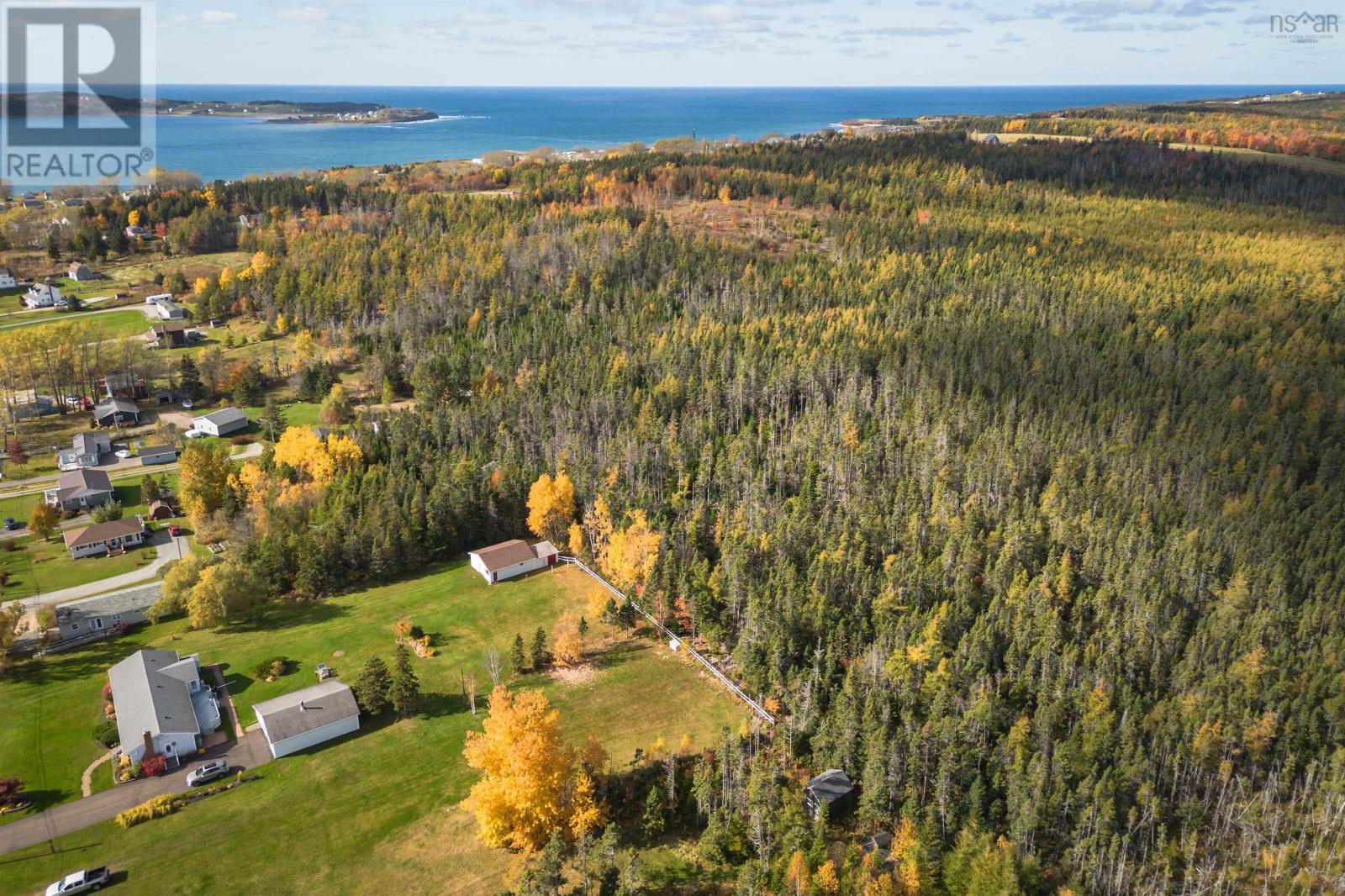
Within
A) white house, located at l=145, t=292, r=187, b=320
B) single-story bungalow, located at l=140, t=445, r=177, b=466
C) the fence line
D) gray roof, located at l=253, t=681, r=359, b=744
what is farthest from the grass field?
white house, located at l=145, t=292, r=187, b=320

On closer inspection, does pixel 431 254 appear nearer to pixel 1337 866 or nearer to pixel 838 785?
pixel 838 785

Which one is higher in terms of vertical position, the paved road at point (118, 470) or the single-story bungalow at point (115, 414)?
the single-story bungalow at point (115, 414)

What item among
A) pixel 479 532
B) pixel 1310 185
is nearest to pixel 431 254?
pixel 479 532

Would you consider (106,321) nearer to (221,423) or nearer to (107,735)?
(221,423)

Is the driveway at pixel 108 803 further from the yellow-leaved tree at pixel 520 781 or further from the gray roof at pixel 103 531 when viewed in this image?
the gray roof at pixel 103 531

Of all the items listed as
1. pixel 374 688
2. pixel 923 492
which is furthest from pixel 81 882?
pixel 923 492

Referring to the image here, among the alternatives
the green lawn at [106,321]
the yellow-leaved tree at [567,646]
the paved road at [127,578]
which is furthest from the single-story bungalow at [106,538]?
the green lawn at [106,321]
